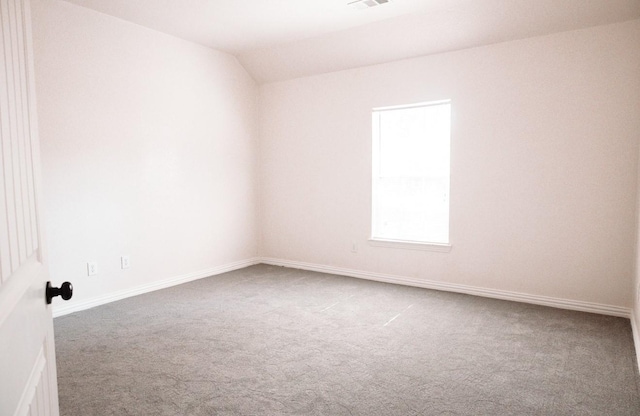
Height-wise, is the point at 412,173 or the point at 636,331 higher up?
the point at 412,173

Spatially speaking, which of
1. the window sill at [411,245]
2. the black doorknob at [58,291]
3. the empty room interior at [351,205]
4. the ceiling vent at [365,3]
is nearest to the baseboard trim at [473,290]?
the empty room interior at [351,205]

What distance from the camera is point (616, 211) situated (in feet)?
12.2

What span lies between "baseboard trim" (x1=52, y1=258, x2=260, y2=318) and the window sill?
189 centimetres

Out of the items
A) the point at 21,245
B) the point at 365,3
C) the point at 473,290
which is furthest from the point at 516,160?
the point at 21,245

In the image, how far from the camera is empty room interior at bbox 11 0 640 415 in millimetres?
2664

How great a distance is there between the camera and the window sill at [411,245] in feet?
15.2

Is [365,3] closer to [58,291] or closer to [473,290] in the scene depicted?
[473,290]

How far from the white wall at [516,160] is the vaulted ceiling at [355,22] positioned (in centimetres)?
16

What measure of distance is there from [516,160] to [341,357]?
8.71 feet

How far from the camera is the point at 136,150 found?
4.48 m

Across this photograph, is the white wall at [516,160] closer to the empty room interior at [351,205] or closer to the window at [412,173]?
the empty room interior at [351,205]

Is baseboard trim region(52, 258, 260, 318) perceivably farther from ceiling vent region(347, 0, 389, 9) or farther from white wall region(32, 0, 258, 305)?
ceiling vent region(347, 0, 389, 9)

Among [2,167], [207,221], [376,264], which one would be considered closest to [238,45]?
[207,221]

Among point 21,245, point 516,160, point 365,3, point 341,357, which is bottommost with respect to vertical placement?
point 341,357
